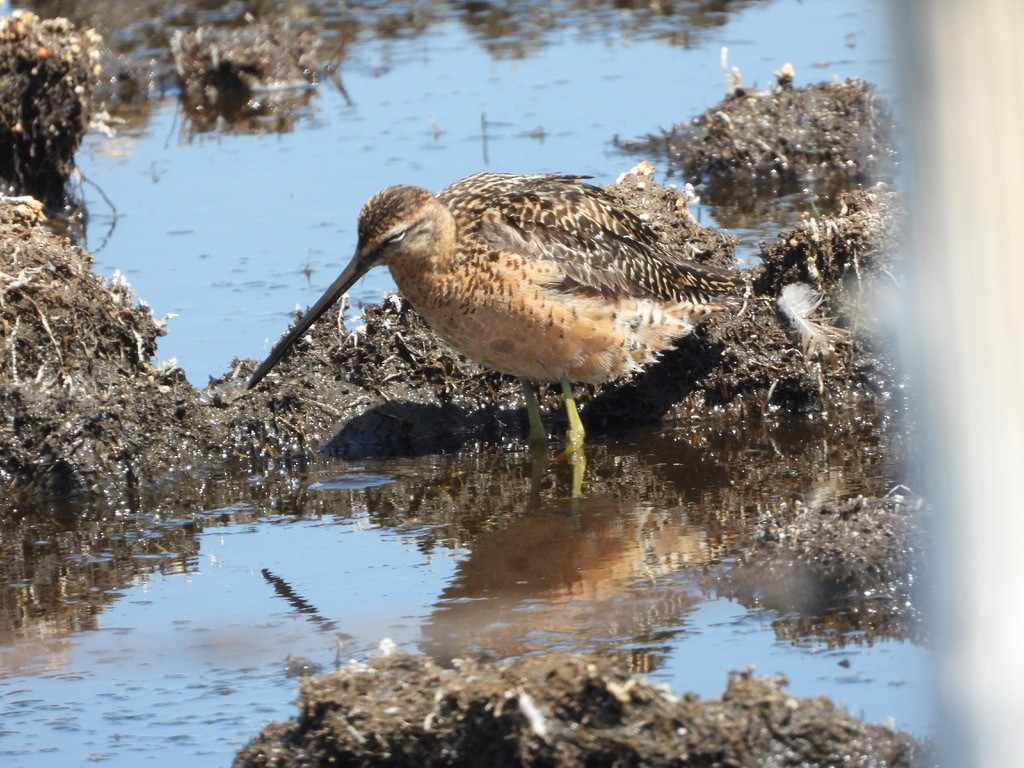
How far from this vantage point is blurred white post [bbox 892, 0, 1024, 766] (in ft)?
3.30

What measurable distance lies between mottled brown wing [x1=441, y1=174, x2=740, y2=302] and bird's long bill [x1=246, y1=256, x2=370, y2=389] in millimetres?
417

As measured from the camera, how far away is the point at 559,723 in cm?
272

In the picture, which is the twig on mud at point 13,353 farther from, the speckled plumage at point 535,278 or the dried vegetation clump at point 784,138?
the dried vegetation clump at point 784,138

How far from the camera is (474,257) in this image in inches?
205

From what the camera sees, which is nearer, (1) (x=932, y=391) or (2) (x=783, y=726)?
(1) (x=932, y=391)

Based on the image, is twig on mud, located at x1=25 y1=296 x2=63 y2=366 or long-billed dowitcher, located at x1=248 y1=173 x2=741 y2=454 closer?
long-billed dowitcher, located at x1=248 y1=173 x2=741 y2=454

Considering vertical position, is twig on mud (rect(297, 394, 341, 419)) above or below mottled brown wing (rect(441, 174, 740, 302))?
below

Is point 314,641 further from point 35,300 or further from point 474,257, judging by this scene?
point 35,300

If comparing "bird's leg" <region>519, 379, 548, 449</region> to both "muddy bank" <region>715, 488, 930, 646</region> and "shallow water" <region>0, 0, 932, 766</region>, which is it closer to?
"shallow water" <region>0, 0, 932, 766</region>

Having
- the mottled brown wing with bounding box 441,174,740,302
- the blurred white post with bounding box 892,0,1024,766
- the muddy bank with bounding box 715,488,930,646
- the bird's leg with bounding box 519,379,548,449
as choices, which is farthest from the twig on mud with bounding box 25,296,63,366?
the blurred white post with bounding box 892,0,1024,766

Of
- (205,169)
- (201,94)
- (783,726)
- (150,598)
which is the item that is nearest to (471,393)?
(150,598)

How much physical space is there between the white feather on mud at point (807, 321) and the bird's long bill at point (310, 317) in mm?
1621

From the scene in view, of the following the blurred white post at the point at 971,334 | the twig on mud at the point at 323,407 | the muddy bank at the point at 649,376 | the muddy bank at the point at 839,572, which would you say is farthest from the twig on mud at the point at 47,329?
the blurred white post at the point at 971,334

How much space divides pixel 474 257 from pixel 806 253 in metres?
1.37
